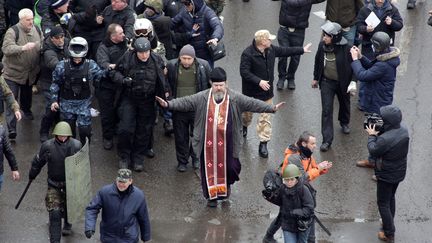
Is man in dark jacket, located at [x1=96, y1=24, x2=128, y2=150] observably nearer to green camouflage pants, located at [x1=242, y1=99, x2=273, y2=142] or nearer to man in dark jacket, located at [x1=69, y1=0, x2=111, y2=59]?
man in dark jacket, located at [x1=69, y1=0, x2=111, y2=59]

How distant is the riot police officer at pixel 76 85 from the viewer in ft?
40.0

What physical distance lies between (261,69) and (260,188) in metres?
1.68

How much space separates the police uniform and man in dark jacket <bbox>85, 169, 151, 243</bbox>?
248 centimetres

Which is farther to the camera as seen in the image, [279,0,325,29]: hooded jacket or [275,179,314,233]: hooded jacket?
[279,0,325,29]: hooded jacket

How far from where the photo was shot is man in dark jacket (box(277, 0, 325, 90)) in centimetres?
1462

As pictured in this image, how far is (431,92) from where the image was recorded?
49.3ft

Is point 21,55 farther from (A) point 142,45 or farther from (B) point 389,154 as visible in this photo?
(B) point 389,154

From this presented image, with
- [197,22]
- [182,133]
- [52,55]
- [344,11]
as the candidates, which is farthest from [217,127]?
[344,11]

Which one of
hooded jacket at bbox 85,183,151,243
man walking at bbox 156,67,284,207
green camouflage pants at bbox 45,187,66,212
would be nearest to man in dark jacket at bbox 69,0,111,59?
man walking at bbox 156,67,284,207

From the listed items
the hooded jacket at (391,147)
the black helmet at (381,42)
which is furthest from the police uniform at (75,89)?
the hooded jacket at (391,147)

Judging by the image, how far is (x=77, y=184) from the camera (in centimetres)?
1096

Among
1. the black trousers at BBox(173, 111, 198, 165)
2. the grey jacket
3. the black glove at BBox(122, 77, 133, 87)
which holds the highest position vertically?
the black glove at BBox(122, 77, 133, 87)

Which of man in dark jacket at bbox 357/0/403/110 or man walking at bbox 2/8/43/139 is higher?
man in dark jacket at bbox 357/0/403/110

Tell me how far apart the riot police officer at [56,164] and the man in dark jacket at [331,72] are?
156 inches
